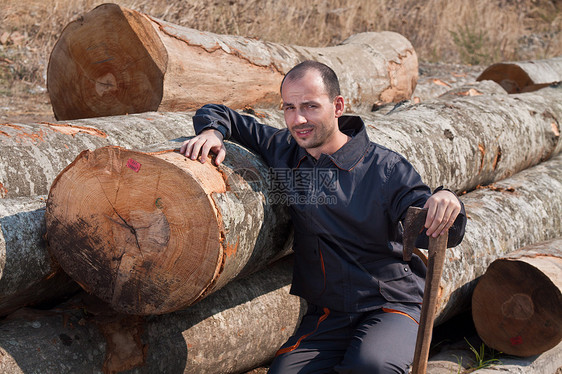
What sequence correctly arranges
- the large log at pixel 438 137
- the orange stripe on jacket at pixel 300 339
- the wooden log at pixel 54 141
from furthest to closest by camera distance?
the large log at pixel 438 137 < the wooden log at pixel 54 141 < the orange stripe on jacket at pixel 300 339

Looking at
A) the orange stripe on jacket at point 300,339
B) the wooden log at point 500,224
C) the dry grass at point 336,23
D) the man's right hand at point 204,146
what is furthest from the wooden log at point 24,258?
the dry grass at point 336,23

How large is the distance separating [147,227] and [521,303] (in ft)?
7.07

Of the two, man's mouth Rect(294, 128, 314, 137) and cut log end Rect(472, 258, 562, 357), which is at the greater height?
man's mouth Rect(294, 128, 314, 137)

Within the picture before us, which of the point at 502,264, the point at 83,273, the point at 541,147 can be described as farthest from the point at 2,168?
the point at 541,147

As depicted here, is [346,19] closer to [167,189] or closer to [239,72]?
[239,72]

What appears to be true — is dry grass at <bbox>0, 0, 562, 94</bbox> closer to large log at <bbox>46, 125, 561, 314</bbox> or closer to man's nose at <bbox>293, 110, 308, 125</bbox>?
large log at <bbox>46, 125, 561, 314</bbox>

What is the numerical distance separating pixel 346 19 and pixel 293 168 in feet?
29.1

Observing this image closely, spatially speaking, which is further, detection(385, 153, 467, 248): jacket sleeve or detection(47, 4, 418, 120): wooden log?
detection(47, 4, 418, 120): wooden log

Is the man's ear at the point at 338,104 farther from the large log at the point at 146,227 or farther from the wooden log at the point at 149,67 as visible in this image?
the wooden log at the point at 149,67

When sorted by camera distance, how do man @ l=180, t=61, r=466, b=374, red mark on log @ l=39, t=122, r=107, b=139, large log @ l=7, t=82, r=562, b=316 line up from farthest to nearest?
red mark on log @ l=39, t=122, r=107, b=139 → large log @ l=7, t=82, r=562, b=316 → man @ l=180, t=61, r=466, b=374

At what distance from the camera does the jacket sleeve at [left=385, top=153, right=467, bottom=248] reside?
2.49 m

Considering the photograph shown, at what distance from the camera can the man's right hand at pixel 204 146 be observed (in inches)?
96.6

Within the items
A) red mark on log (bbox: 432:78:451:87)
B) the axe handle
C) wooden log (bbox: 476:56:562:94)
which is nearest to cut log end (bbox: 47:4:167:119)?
the axe handle

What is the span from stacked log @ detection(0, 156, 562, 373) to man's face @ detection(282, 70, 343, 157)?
35.4 inches
